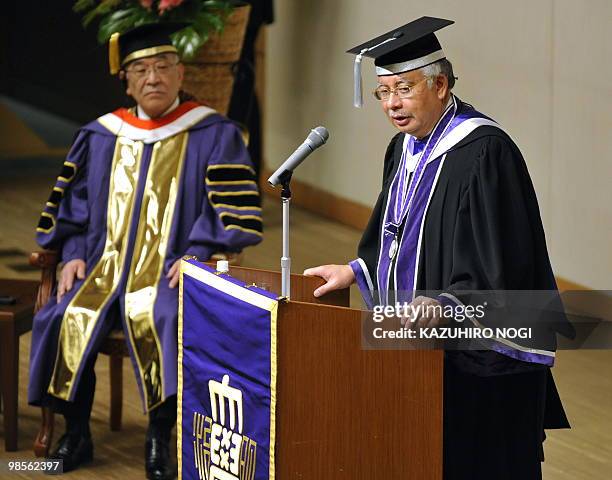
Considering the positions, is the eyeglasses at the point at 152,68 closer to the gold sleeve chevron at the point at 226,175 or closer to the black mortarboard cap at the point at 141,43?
the black mortarboard cap at the point at 141,43

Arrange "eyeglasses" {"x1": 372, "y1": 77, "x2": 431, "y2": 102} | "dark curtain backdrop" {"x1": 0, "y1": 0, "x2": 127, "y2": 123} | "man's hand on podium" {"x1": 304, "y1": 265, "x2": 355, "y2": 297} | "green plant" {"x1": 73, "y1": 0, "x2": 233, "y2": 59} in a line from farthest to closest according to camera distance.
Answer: "dark curtain backdrop" {"x1": 0, "y1": 0, "x2": 127, "y2": 123} → "green plant" {"x1": 73, "y1": 0, "x2": 233, "y2": 59} → "man's hand on podium" {"x1": 304, "y1": 265, "x2": 355, "y2": 297} → "eyeglasses" {"x1": 372, "y1": 77, "x2": 431, "y2": 102}

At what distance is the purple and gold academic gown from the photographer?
473 cm

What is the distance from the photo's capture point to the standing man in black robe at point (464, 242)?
3.11 metres

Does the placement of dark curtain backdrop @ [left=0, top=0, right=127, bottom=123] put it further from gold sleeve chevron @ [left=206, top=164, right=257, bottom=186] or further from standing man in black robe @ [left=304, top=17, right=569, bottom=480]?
standing man in black robe @ [left=304, top=17, right=569, bottom=480]

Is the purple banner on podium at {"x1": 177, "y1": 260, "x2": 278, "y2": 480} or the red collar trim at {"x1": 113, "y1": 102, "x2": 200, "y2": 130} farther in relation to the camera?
the red collar trim at {"x1": 113, "y1": 102, "x2": 200, "y2": 130}

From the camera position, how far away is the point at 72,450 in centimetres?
479

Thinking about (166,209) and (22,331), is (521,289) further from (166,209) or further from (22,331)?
(22,331)

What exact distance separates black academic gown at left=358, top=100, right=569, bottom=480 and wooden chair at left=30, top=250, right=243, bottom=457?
1.67 metres

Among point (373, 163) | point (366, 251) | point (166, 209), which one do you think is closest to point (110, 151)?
point (166, 209)

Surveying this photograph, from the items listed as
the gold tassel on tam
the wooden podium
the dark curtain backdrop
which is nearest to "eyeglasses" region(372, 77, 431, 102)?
the wooden podium

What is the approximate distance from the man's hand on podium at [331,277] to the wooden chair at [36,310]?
1385mm

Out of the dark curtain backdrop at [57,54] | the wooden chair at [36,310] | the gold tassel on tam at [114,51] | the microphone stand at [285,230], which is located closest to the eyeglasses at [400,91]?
the microphone stand at [285,230]

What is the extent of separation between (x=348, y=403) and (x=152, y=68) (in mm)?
2166

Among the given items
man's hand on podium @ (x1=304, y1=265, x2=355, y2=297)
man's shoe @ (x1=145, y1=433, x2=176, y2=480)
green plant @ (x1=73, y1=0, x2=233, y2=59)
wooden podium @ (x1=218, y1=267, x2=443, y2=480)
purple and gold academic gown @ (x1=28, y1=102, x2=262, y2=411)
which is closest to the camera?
wooden podium @ (x1=218, y1=267, x2=443, y2=480)
